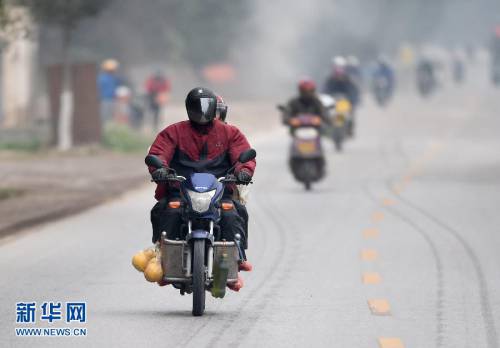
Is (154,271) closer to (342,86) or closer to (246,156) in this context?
(246,156)

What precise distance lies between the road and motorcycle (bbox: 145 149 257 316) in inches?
11.8

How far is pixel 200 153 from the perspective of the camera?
1309 cm

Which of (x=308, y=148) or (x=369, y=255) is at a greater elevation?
(x=308, y=148)

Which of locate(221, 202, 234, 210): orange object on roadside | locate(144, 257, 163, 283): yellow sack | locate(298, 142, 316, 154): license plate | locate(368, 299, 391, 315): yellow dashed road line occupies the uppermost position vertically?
locate(221, 202, 234, 210): orange object on roadside

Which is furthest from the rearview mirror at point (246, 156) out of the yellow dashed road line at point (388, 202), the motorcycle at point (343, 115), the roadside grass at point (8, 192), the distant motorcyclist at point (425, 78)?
the distant motorcyclist at point (425, 78)

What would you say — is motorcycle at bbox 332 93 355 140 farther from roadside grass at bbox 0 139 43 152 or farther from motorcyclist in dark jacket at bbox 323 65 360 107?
roadside grass at bbox 0 139 43 152

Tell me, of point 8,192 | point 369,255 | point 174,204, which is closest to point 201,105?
point 174,204

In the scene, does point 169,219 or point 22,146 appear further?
point 22,146

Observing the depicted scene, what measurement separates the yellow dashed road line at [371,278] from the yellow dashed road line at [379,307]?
1.51 metres

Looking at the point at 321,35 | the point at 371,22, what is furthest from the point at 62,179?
the point at 371,22

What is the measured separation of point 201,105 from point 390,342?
2469 mm

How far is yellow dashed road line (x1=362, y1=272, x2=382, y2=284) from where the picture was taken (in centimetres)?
1549

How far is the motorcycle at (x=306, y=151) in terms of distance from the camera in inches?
1119

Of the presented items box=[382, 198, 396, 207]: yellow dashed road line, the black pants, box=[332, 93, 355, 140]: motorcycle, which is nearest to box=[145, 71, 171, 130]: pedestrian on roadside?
box=[332, 93, 355, 140]: motorcycle
